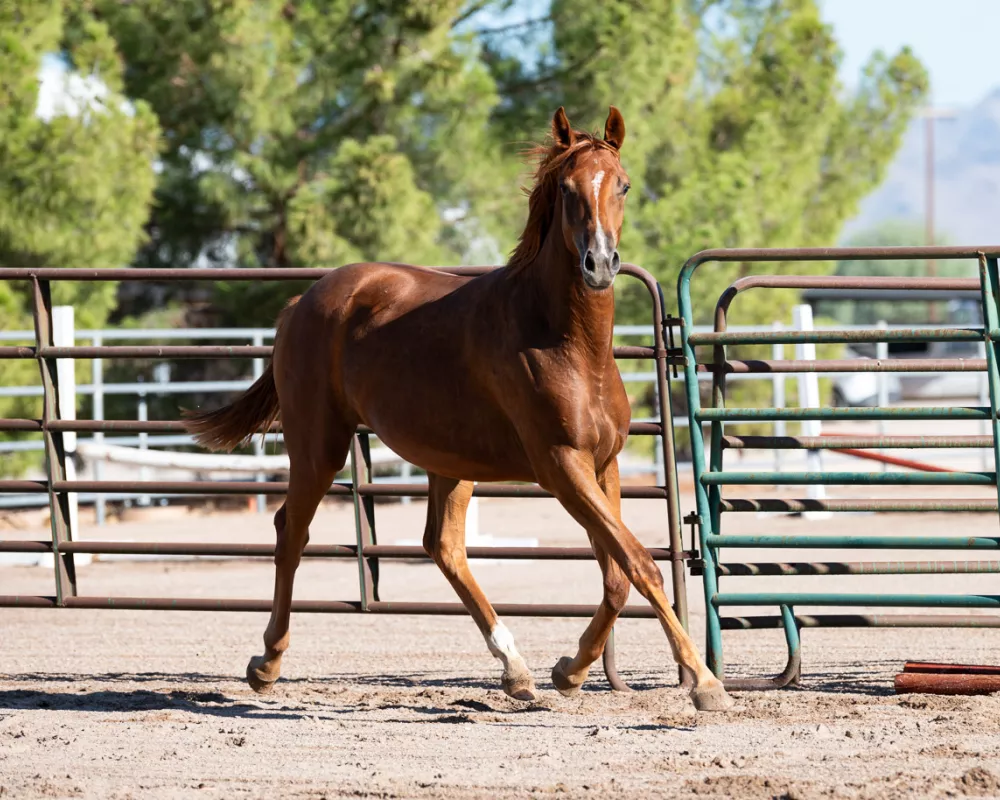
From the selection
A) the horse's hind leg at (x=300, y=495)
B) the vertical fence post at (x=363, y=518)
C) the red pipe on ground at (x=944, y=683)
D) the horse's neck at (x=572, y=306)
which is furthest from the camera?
the vertical fence post at (x=363, y=518)

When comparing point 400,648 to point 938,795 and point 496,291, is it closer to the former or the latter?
point 496,291

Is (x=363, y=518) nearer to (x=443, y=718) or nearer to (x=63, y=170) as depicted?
(x=443, y=718)

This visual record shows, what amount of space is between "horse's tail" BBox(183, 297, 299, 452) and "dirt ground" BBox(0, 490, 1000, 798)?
106cm

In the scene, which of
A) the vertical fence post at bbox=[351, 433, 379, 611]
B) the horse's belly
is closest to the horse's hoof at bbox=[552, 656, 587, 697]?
the horse's belly

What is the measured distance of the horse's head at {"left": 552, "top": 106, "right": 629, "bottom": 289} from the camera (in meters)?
4.13

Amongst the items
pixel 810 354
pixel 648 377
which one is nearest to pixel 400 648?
pixel 810 354

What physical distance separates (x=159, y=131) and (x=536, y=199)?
9477 mm

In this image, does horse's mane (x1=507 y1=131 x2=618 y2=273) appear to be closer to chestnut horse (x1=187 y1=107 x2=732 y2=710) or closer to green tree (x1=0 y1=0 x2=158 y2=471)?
chestnut horse (x1=187 y1=107 x2=732 y2=710)

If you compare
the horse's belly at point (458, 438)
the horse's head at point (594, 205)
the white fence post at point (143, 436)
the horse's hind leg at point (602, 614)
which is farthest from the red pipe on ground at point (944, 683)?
the white fence post at point (143, 436)

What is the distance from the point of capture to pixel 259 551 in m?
5.75

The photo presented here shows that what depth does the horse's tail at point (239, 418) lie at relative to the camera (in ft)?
18.9

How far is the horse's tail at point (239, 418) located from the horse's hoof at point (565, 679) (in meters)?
1.76

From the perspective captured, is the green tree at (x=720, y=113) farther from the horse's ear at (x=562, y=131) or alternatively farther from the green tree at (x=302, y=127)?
the horse's ear at (x=562, y=131)

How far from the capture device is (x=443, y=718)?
469 cm
